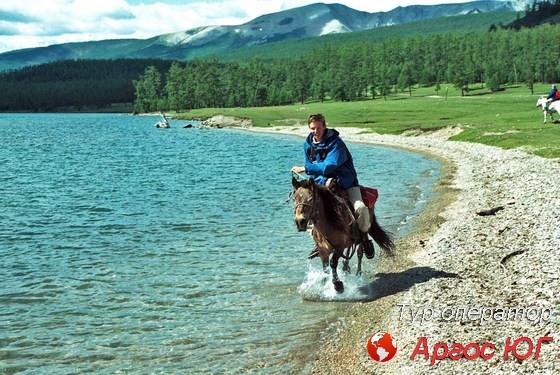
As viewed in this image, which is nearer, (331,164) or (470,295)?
(470,295)

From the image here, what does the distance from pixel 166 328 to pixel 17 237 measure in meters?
13.5

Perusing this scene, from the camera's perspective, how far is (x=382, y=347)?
11.2m

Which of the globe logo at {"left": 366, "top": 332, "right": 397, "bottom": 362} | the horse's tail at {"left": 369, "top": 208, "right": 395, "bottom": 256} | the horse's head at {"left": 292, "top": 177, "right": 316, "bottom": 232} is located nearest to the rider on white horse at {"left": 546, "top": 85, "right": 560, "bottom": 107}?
the horse's tail at {"left": 369, "top": 208, "right": 395, "bottom": 256}

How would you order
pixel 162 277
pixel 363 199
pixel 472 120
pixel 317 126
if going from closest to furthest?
1. pixel 317 126
2. pixel 363 199
3. pixel 162 277
4. pixel 472 120

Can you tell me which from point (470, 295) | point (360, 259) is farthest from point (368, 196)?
point (470, 295)

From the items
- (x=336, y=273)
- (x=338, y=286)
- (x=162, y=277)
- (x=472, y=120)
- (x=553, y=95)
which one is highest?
(x=553, y=95)

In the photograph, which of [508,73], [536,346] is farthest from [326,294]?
[508,73]

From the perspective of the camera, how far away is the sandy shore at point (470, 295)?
382 inches

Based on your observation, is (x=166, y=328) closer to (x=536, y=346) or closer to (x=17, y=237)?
(x=536, y=346)

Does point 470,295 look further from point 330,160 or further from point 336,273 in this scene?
point 330,160

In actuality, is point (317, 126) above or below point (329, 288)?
above

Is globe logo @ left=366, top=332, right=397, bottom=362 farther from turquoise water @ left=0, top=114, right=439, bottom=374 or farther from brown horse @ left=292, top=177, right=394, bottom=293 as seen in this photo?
brown horse @ left=292, top=177, right=394, bottom=293

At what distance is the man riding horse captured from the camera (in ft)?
46.1

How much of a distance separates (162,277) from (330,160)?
6.86 m
